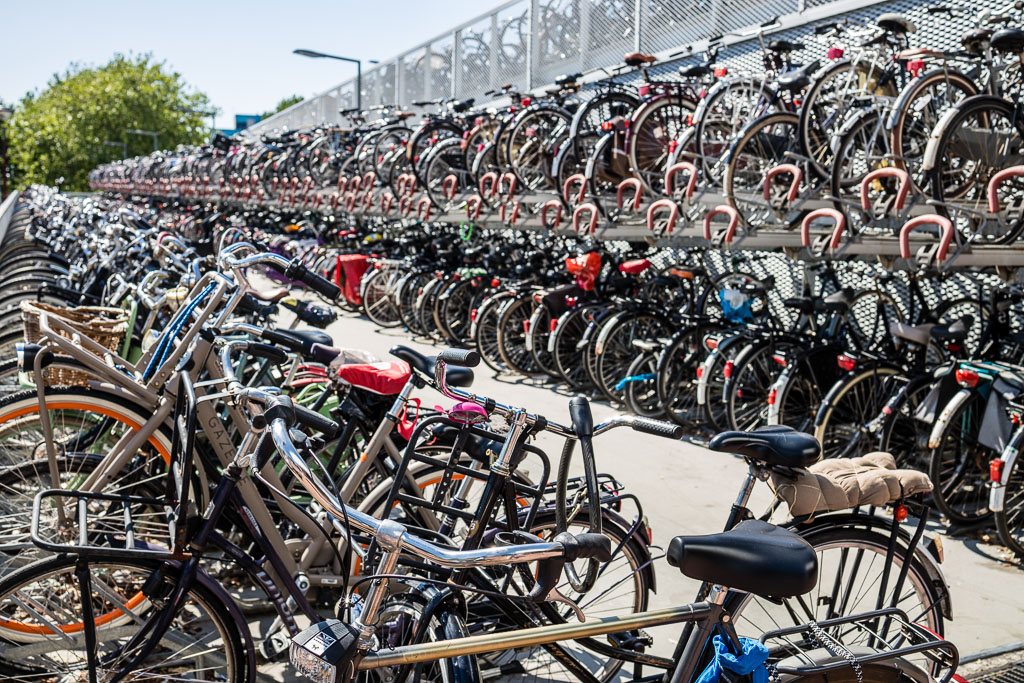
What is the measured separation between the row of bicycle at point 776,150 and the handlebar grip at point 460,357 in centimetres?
292

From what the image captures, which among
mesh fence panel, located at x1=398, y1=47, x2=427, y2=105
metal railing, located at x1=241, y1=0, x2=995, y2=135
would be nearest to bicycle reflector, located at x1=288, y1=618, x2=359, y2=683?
metal railing, located at x1=241, y1=0, x2=995, y2=135

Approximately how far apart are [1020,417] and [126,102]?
173ft

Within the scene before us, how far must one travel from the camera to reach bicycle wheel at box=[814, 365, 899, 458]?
5098 millimetres

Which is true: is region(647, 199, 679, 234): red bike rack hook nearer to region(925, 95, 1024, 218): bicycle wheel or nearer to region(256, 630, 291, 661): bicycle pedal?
region(925, 95, 1024, 218): bicycle wheel

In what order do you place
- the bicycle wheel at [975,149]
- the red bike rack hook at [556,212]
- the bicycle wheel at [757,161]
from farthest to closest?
the red bike rack hook at [556,212], the bicycle wheel at [757,161], the bicycle wheel at [975,149]

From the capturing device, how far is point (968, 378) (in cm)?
448

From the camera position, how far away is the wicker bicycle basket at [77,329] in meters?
3.13

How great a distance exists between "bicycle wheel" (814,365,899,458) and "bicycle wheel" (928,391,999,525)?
48cm

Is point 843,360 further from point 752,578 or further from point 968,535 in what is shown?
point 752,578

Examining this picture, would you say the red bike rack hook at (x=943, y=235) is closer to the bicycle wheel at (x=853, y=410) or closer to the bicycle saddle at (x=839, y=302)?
the bicycle wheel at (x=853, y=410)

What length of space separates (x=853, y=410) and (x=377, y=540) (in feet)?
14.7

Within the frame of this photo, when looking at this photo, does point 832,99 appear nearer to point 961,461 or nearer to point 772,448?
point 961,461

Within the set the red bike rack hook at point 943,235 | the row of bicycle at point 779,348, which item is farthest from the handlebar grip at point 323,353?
the red bike rack hook at point 943,235

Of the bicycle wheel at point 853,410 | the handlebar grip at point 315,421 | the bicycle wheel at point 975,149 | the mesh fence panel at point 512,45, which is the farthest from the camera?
the mesh fence panel at point 512,45
